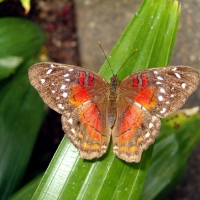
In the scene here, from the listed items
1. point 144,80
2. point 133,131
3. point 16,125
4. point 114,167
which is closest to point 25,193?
→ point 16,125

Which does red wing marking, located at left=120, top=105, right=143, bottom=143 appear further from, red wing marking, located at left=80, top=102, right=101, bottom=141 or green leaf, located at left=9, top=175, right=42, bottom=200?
green leaf, located at left=9, top=175, right=42, bottom=200

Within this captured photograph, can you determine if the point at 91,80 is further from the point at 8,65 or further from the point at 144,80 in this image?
the point at 8,65

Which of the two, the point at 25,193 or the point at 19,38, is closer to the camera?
the point at 25,193

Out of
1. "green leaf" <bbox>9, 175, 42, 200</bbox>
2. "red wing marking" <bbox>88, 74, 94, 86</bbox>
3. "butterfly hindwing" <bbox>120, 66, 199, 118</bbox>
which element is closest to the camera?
"butterfly hindwing" <bbox>120, 66, 199, 118</bbox>

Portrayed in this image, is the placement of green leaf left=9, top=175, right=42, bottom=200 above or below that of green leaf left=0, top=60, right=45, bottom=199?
below

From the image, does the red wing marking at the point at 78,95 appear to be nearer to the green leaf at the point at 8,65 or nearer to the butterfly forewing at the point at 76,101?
the butterfly forewing at the point at 76,101

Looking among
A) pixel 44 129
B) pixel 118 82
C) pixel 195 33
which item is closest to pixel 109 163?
pixel 118 82

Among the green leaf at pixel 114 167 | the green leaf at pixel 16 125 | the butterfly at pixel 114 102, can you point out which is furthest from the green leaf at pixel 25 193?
the butterfly at pixel 114 102

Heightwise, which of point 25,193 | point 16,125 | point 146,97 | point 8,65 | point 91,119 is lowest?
point 25,193

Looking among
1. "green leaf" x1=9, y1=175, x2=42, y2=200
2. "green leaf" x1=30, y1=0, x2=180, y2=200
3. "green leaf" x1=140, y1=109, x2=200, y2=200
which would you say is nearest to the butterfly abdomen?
"green leaf" x1=30, y1=0, x2=180, y2=200
